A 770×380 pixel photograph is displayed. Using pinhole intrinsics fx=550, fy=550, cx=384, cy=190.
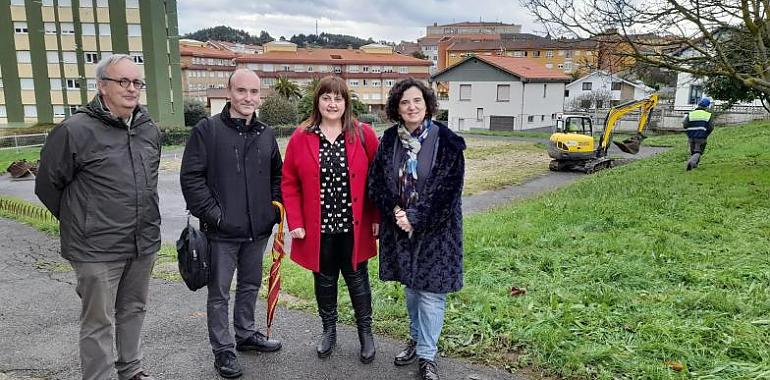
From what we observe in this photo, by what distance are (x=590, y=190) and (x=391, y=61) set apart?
199ft

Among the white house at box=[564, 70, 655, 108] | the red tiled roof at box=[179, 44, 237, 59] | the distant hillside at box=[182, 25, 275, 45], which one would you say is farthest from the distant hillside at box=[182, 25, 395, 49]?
the white house at box=[564, 70, 655, 108]

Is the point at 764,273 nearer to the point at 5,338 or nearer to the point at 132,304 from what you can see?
the point at 132,304

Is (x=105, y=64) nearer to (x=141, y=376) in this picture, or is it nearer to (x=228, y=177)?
(x=228, y=177)

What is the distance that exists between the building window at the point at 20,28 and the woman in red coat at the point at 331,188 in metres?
46.9

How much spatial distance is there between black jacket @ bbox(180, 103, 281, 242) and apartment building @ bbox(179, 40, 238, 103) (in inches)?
2703

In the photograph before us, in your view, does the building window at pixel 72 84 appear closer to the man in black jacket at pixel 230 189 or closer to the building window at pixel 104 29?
the building window at pixel 104 29

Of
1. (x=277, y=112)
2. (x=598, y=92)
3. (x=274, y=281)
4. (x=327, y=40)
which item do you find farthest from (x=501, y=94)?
(x=327, y=40)

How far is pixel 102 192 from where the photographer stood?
9.52 ft

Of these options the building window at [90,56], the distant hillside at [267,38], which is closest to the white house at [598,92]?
the building window at [90,56]

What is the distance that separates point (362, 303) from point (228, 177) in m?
1.19

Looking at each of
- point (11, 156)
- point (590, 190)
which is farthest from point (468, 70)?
point (590, 190)

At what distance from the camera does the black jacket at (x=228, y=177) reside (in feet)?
10.9

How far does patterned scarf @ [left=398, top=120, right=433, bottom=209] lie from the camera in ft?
10.8

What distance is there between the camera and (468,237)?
252 inches
